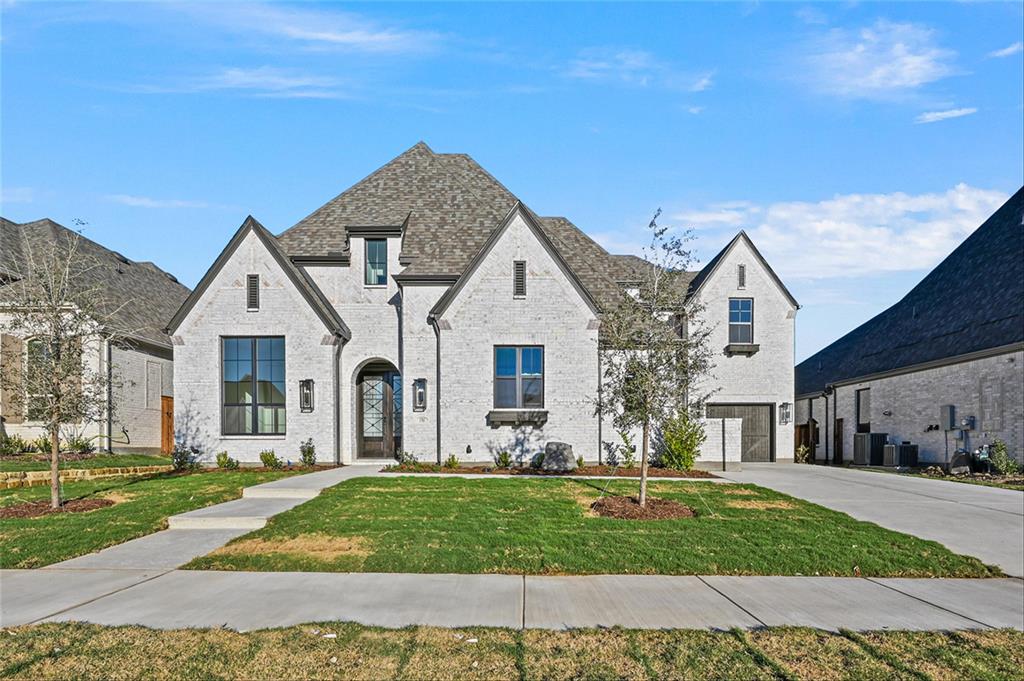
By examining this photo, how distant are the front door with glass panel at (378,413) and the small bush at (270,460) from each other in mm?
2879

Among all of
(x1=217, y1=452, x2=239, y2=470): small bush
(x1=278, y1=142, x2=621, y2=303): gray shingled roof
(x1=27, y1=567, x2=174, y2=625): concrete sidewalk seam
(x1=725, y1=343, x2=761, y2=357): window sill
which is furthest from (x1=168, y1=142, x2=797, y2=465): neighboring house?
(x1=27, y1=567, x2=174, y2=625): concrete sidewalk seam

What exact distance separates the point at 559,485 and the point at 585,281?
→ 26.7ft

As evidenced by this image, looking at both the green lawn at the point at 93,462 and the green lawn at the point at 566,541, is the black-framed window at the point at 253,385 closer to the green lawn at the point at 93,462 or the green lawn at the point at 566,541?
the green lawn at the point at 93,462

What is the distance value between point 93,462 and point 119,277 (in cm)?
1074

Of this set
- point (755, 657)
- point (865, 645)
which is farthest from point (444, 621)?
point (865, 645)

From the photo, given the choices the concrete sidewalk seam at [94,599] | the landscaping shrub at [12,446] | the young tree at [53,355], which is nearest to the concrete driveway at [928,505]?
the concrete sidewalk seam at [94,599]

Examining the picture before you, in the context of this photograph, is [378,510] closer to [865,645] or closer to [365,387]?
[865,645]

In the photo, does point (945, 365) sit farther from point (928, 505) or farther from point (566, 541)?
point (566, 541)

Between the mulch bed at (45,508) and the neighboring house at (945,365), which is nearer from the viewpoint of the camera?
the mulch bed at (45,508)

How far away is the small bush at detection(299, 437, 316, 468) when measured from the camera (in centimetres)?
1889

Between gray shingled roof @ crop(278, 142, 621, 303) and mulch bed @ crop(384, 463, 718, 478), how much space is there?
5280mm

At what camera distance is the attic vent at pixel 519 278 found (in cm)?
1895

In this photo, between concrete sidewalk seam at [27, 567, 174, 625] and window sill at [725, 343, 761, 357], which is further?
window sill at [725, 343, 761, 357]

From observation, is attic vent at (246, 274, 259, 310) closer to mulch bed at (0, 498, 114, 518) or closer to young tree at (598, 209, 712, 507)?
mulch bed at (0, 498, 114, 518)
